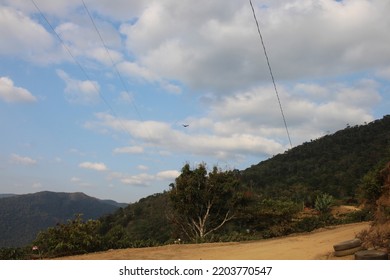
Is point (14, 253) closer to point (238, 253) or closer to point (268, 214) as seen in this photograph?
point (238, 253)

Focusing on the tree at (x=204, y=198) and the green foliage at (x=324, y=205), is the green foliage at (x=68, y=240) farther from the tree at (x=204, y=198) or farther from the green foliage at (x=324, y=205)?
the green foliage at (x=324, y=205)

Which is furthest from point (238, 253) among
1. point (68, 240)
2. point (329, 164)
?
point (329, 164)

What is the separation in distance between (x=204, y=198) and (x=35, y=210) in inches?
4994

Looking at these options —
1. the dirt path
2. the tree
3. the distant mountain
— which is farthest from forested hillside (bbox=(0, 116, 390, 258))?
the distant mountain

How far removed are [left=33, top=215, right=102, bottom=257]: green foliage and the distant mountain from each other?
7223cm

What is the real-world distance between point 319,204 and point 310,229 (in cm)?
751

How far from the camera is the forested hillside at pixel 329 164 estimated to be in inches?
1639

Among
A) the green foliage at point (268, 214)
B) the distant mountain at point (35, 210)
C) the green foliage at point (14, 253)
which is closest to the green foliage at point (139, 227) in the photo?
the green foliage at point (14, 253)

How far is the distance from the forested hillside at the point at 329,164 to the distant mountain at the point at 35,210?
4468 centimetres

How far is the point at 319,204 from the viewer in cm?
2631

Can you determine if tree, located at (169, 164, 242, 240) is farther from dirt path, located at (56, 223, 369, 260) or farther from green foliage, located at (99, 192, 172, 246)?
dirt path, located at (56, 223, 369, 260)

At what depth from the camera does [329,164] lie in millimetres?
51812
